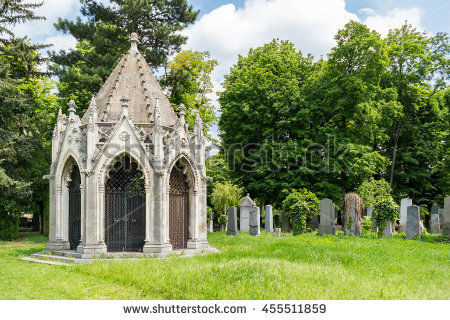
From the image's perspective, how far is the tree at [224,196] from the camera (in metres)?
36.4

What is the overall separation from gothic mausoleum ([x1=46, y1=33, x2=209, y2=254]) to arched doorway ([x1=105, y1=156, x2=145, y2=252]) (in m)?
0.03

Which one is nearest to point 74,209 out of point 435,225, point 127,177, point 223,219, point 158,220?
point 127,177

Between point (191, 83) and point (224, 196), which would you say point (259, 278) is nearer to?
point (191, 83)

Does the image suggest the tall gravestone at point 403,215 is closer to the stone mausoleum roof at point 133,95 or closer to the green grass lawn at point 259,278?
the green grass lawn at point 259,278

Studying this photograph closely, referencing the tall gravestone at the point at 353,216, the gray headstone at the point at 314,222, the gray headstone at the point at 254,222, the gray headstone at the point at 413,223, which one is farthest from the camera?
the gray headstone at the point at 314,222

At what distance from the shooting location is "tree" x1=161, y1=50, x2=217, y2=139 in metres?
25.0

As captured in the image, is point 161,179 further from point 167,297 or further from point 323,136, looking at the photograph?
point 323,136

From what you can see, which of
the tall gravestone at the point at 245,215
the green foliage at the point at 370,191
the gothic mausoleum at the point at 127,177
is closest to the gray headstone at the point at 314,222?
the green foliage at the point at 370,191

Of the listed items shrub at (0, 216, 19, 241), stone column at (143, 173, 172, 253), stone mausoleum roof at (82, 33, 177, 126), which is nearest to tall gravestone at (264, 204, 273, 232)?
stone mausoleum roof at (82, 33, 177, 126)

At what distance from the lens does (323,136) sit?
27.1 metres

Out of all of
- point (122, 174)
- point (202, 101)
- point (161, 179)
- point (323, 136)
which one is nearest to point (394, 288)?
point (161, 179)

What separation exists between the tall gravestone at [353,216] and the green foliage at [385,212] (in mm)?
818

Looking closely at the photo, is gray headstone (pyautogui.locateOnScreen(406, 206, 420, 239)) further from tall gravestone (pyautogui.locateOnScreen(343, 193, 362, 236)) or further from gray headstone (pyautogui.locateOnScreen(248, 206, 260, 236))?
gray headstone (pyautogui.locateOnScreen(248, 206, 260, 236))

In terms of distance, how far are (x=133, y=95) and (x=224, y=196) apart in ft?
74.2
